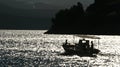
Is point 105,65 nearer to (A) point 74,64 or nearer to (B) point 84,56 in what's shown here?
(A) point 74,64

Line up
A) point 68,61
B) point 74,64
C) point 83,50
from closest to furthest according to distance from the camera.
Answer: point 74,64, point 68,61, point 83,50

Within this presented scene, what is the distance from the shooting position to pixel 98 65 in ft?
320

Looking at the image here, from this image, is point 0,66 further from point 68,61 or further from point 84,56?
point 84,56

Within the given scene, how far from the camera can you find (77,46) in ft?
377

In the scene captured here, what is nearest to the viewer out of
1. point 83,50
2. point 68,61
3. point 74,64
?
point 74,64

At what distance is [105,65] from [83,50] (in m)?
16.4

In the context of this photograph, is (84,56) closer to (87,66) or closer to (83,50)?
(83,50)

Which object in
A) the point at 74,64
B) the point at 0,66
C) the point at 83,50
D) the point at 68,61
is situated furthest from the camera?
Result: the point at 83,50

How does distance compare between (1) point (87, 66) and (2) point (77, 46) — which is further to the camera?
(2) point (77, 46)

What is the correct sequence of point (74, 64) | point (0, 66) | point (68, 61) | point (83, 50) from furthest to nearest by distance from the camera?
point (83, 50), point (68, 61), point (74, 64), point (0, 66)

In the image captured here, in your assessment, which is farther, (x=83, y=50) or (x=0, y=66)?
(x=83, y=50)

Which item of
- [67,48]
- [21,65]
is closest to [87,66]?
[21,65]

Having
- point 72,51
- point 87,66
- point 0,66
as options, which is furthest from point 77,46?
point 0,66

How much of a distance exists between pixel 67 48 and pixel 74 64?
69.4 ft
